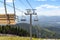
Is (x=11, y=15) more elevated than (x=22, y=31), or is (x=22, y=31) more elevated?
(x=11, y=15)

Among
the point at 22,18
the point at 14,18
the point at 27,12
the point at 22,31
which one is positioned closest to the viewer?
the point at 14,18

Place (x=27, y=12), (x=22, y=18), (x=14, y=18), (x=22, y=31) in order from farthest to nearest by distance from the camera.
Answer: (x=22, y=31)
(x=27, y=12)
(x=22, y=18)
(x=14, y=18)

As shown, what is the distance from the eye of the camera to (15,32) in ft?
102

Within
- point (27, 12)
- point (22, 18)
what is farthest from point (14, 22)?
point (27, 12)

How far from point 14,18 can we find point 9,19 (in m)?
0.29

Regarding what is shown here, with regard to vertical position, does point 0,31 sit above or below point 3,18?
below

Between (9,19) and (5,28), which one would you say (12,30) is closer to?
(5,28)

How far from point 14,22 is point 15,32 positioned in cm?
2316

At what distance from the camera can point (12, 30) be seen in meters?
31.2

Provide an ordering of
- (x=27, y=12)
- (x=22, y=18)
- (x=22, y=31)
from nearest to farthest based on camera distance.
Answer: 1. (x=22, y=18)
2. (x=27, y=12)
3. (x=22, y=31)

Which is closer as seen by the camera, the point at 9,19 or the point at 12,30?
the point at 9,19

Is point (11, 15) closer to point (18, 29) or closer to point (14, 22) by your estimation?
point (14, 22)

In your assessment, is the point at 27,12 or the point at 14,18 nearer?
the point at 14,18

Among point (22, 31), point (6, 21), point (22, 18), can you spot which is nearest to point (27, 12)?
point (22, 18)
